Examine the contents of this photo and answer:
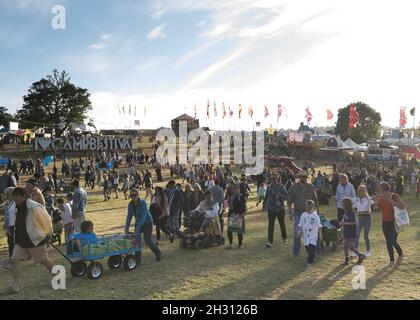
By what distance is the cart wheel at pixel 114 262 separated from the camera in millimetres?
8977

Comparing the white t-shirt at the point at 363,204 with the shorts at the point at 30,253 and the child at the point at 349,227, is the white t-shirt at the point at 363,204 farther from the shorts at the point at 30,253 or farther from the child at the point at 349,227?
the shorts at the point at 30,253

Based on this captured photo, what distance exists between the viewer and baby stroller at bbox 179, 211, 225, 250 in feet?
36.6


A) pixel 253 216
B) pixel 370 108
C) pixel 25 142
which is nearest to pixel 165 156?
pixel 25 142

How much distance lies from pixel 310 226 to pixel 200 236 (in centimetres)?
329

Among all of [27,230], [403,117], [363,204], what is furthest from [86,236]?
[403,117]

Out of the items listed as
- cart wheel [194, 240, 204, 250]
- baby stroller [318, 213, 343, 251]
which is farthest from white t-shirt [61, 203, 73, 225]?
baby stroller [318, 213, 343, 251]

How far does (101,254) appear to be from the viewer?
8.47 m

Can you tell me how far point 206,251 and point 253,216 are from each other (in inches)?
266

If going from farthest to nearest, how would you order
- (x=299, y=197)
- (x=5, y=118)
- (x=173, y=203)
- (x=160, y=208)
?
1. (x=5, y=118)
2. (x=173, y=203)
3. (x=160, y=208)
4. (x=299, y=197)

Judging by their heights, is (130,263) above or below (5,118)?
below

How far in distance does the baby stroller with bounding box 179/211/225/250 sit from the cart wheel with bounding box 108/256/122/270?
244cm

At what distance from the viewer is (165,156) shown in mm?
46156

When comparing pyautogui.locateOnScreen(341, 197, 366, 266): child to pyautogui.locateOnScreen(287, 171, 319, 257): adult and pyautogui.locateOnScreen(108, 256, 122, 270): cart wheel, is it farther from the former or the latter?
pyautogui.locateOnScreen(108, 256, 122, 270): cart wheel

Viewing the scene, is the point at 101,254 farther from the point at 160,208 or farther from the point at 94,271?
the point at 160,208
